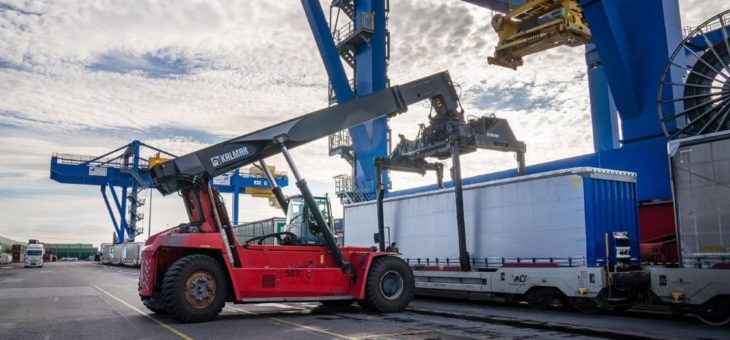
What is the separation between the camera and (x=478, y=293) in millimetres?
13875

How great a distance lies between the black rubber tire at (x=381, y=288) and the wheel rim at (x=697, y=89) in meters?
8.83

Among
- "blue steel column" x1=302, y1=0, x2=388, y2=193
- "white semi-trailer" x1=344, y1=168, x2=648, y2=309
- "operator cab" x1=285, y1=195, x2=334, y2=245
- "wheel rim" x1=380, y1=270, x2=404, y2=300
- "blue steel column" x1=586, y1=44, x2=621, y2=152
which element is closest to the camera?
"white semi-trailer" x1=344, y1=168, x2=648, y2=309

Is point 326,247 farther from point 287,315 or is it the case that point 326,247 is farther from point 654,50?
point 654,50

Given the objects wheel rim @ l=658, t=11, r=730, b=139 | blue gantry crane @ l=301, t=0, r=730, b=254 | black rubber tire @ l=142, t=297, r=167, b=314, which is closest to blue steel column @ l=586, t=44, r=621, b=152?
blue gantry crane @ l=301, t=0, r=730, b=254

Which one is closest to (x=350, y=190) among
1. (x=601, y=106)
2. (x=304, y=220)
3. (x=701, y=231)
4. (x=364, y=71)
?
(x=364, y=71)

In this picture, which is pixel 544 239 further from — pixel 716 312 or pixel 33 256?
pixel 33 256

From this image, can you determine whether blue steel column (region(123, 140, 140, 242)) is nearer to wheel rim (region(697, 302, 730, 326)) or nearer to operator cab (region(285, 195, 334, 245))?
operator cab (region(285, 195, 334, 245))

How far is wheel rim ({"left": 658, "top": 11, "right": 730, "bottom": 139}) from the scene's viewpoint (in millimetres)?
14859

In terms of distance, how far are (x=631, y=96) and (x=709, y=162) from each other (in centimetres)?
691

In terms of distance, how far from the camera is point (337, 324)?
1018 cm

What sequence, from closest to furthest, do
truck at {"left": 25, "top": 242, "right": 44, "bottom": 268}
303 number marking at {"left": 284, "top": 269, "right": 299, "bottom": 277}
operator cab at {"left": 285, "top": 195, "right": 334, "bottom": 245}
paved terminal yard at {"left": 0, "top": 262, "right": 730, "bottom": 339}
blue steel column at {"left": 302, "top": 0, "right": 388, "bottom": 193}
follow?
paved terminal yard at {"left": 0, "top": 262, "right": 730, "bottom": 339}, 303 number marking at {"left": 284, "top": 269, "right": 299, "bottom": 277}, operator cab at {"left": 285, "top": 195, "right": 334, "bottom": 245}, blue steel column at {"left": 302, "top": 0, "right": 388, "bottom": 193}, truck at {"left": 25, "top": 242, "right": 44, "bottom": 268}

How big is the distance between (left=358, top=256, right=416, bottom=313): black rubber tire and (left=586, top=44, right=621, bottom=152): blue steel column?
16418 mm

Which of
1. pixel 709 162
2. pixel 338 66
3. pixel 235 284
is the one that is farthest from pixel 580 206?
pixel 338 66

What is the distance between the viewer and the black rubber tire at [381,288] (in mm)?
12016
